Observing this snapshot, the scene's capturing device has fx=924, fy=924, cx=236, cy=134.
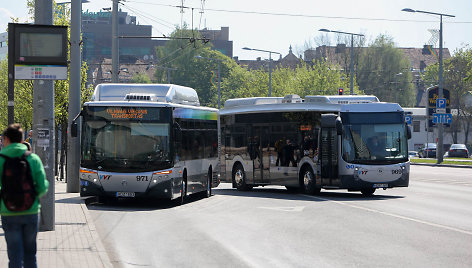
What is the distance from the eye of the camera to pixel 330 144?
25359mm

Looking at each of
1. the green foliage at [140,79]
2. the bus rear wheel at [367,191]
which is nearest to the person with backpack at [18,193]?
the bus rear wheel at [367,191]

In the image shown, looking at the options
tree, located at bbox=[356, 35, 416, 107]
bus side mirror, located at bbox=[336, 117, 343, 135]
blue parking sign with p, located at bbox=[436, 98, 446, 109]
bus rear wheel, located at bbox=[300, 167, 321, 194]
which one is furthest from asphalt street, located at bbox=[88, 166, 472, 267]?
tree, located at bbox=[356, 35, 416, 107]

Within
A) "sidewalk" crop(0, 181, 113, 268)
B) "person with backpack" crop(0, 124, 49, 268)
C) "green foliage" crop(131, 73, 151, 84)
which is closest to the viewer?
"person with backpack" crop(0, 124, 49, 268)

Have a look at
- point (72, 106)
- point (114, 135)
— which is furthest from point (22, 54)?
point (72, 106)

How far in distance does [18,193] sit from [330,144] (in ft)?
58.2

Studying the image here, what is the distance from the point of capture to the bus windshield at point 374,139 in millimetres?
25250

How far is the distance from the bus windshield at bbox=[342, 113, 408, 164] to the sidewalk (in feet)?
31.5

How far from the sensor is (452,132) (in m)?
110

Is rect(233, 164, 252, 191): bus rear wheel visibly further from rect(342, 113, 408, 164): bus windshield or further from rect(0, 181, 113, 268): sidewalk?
rect(0, 181, 113, 268): sidewalk

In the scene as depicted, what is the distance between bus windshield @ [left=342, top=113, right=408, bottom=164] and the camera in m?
25.2

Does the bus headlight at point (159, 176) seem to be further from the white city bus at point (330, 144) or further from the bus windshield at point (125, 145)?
the white city bus at point (330, 144)

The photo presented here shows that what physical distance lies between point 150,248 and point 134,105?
8.94 metres

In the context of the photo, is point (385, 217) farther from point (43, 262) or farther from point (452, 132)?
point (452, 132)

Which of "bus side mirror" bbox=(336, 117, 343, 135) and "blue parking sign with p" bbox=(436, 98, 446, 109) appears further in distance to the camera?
"blue parking sign with p" bbox=(436, 98, 446, 109)
